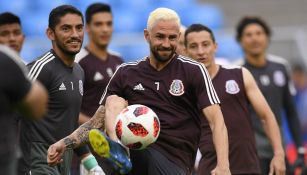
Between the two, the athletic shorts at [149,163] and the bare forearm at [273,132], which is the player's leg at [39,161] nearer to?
the athletic shorts at [149,163]

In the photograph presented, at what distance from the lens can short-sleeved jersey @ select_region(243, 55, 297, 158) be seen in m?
11.1

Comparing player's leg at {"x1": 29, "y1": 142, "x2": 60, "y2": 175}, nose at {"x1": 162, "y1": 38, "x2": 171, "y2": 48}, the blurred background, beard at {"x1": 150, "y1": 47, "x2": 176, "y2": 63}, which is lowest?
the blurred background

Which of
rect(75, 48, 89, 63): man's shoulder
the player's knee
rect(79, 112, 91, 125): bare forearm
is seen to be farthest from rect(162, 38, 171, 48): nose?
rect(75, 48, 89, 63): man's shoulder

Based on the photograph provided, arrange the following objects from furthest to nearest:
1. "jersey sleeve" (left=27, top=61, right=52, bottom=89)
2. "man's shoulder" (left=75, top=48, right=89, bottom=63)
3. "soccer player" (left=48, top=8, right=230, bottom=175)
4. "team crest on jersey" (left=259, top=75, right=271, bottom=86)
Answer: "team crest on jersey" (left=259, top=75, right=271, bottom=86), "man's shoulder" (left=75, top=48, right=89, bottom=63), "jersey sleeve" (left=27, top=61, right=52, bottom=89), "soccer player" (left=48, top=8, right=230, bottom=175)

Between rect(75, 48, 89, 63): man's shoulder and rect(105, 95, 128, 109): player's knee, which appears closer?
rect(105, 95, 128, 109): player's knee

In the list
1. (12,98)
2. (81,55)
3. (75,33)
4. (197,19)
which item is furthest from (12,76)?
(197,19)

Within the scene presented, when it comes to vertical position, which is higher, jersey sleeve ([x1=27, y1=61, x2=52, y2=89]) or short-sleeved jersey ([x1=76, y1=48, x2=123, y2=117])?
jersey sleeve ([x1=27, y1=61, x2=52, y2=89])

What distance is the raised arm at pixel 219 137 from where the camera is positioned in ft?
24.9

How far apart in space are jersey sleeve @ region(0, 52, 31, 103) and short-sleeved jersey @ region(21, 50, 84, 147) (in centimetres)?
260

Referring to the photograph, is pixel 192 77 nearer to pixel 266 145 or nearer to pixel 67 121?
pixel 67 121

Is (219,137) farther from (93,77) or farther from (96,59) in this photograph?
(96,59)

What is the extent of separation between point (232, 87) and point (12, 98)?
420 cm

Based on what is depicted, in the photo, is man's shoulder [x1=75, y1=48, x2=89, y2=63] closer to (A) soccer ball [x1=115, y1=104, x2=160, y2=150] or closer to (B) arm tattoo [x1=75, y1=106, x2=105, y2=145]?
(B) arm tattoo [x1=75, y1=106, x2=105, y2=145]

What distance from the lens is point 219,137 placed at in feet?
25.4
